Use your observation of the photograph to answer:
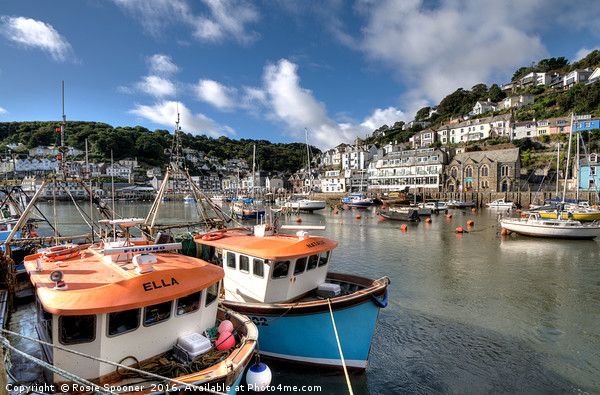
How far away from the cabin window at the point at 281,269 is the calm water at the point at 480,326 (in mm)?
2628

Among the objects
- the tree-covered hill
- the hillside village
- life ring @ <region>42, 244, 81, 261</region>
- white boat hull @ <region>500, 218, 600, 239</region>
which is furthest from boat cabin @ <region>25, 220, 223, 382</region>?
the tree-covered hill

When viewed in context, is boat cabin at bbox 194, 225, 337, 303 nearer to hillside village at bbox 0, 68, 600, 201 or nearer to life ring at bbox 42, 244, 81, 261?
life ring at bbox 42, 244, 81, 261

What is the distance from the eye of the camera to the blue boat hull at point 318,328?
8.45 m

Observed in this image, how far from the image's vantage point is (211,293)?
6.91 meters

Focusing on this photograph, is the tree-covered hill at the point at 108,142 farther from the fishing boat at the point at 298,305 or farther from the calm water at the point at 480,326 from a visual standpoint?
the fishing boat at the point at 298,305

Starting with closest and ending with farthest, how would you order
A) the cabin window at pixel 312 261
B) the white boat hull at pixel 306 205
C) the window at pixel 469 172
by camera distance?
the cabin window at pixel 312 261
the white boat hull at pixel 306 205
the window at pixel 469 172

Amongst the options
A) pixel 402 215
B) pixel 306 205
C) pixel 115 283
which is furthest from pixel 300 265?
pixel 306 205

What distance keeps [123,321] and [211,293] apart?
5.95ft

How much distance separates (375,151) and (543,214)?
79.7 meters

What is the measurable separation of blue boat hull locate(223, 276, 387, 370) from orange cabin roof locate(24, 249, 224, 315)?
2595 millimetres

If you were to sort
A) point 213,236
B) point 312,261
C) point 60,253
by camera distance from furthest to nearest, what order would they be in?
point 213,236
point 312,261
point 60,253

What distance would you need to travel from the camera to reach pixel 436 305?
45.8 ft

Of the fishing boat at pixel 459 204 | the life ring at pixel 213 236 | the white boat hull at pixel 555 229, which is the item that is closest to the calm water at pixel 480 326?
the life ring at pixel 213 236

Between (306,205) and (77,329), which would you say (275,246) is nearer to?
(77,329)
